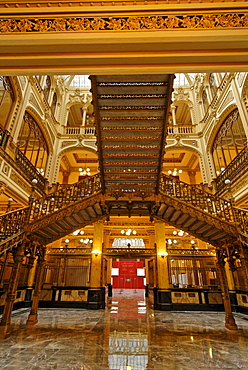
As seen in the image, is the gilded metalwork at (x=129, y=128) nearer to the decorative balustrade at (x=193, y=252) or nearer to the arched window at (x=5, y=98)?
the arched window at (x=5, y=98)

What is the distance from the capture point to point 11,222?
6.46 meters

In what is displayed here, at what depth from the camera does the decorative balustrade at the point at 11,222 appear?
20.1ft

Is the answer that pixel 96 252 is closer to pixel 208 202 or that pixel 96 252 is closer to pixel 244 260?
pixel 208 202

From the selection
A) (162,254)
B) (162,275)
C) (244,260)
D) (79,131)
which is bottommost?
(162,275)

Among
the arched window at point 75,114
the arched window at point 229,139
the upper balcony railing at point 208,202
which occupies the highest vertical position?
the arched window at point 75,114

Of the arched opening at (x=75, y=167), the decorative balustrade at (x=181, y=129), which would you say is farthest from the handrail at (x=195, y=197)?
the arched opening at (x=75, y=167)

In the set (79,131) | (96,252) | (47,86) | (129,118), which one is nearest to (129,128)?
(129,118)

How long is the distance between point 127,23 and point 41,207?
6.15 m

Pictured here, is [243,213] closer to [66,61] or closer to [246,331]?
[246,331]

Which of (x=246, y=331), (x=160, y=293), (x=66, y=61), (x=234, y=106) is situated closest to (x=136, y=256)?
(x=160, y=293)

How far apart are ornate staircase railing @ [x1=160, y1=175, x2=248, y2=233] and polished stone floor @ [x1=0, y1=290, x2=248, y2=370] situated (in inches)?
129

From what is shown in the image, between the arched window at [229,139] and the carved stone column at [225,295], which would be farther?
the arched window at [229,139]

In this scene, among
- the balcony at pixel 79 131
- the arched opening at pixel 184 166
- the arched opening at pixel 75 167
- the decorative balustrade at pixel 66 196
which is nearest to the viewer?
the decorative balustrade at pixel 66 196

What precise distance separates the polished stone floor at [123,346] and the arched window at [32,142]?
774 cm
